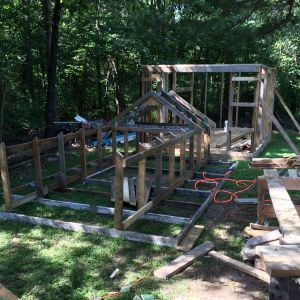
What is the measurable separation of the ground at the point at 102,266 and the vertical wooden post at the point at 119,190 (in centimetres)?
25

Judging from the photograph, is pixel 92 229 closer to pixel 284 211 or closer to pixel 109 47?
pixel 284 211

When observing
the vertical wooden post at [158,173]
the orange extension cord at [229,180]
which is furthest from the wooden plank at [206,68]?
the vertical wooden post at [158,173]

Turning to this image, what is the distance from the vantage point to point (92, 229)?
16.0 feet

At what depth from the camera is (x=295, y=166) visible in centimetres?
500

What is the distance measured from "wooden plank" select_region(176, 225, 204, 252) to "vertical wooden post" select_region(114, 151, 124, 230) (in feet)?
2.86

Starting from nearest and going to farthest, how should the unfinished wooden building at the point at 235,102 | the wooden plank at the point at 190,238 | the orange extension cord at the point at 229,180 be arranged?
the wooden plank at the point at 190,238 → the orange extension cord at the point at 229,180 → the unfinished wooden building at the point at 235,102

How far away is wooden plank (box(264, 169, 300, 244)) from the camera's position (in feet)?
8.74

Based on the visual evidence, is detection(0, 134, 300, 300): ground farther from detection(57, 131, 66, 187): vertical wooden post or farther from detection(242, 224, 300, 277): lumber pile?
detection(57, 131, 66, 187): vertical wooden post

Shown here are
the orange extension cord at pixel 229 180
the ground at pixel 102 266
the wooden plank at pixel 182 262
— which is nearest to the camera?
the ground at pixel 102 266

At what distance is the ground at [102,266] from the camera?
3568 mm

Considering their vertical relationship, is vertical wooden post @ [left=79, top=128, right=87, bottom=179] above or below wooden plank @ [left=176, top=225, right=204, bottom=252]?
above

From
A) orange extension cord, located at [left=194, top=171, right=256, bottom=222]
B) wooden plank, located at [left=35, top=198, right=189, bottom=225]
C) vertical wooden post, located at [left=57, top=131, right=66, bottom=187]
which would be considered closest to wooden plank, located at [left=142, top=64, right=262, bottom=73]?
orange extension cord, located at [left=194, top=171, right=256, bottom=222]

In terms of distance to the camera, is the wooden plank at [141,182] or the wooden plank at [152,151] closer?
the wooden plank at [152,151]

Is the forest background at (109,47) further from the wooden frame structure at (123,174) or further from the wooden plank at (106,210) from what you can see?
the wooden plank at (106,210)
